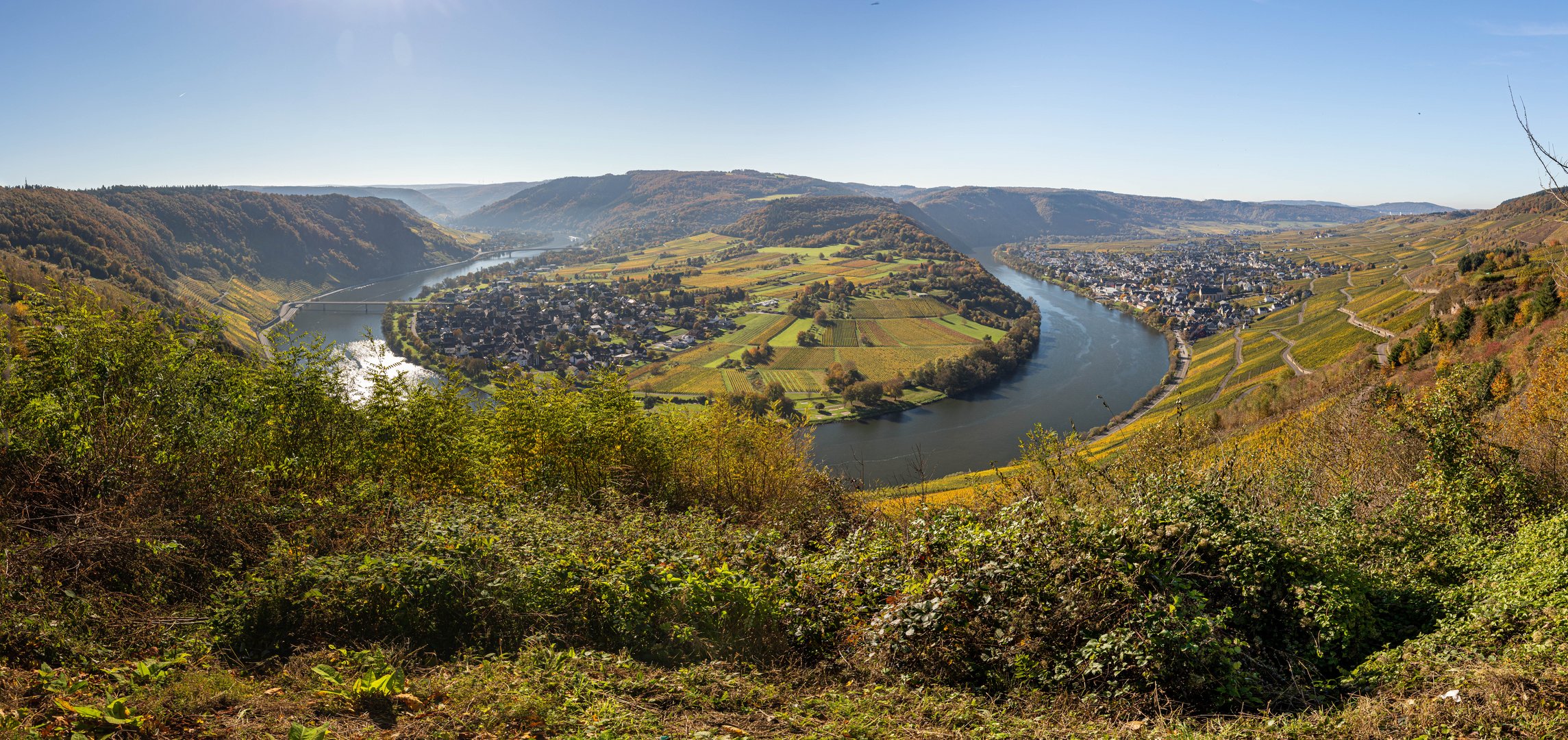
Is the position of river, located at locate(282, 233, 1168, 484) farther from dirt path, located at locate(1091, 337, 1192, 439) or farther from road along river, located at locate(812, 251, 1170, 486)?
dirt path, located at locate(1091, 337, 1192, 439)

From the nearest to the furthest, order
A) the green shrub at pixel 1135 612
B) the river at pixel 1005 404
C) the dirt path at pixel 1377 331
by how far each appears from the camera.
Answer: the green shrub at pixel 1135 612 → the dirt path at pixel 1377 331 → the river at pixel 1005 404

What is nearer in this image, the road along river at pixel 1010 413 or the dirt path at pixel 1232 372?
the road along river at pixel 1010 413

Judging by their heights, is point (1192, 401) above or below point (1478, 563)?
below

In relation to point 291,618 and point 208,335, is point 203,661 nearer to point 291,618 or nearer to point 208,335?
point 291,618

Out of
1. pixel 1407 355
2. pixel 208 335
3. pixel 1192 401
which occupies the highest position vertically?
pixel 208 335

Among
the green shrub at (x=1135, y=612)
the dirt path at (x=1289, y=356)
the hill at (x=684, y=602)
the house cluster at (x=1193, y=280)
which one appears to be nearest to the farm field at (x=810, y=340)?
the dirt path at (x=1289, y=356)

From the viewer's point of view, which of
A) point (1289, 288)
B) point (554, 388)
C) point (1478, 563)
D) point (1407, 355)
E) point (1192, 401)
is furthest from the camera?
point (1289, 288)

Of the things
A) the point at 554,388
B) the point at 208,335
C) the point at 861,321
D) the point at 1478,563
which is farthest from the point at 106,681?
the point at 861,321

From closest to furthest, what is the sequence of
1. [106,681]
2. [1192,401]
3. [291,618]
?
[106,681], [291,618], [1192,401]

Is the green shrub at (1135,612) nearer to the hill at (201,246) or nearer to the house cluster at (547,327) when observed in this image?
the house cluster at (547,327)
